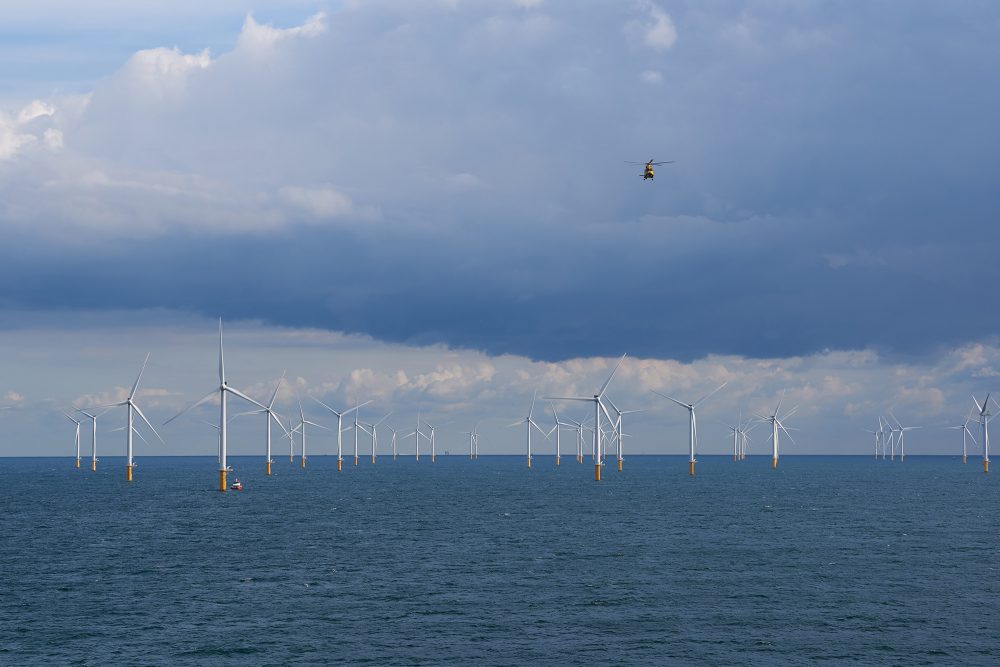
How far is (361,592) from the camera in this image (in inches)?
4045

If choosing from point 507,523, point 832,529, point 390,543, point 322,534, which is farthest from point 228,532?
point 832,529

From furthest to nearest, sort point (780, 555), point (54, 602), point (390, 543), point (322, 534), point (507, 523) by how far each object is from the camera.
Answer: point (507, 523) → point (322, 534) → point (390, 543) → point (780, 555) → point (54, 602)

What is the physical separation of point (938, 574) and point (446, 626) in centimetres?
6156

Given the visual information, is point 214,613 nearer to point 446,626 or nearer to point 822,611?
point 446,626

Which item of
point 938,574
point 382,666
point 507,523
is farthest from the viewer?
point 507,523

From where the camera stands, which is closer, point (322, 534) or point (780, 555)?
point (780, 555)

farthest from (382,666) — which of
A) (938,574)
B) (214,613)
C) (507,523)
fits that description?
(507,523)

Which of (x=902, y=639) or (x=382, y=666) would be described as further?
(x=902, y=639)

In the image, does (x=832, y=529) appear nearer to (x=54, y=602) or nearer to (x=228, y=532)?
(x=228, y=532)

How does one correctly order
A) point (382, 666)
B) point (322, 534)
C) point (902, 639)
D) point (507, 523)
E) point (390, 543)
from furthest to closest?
point (507, 523) < point (322, 534) < point (390, 543) < point (902, 639) < point (382, 666)

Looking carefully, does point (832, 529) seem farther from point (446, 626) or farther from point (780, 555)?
point (446, 626)

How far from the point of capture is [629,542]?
14488cm

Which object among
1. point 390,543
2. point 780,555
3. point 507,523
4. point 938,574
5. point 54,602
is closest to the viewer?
point 54,602

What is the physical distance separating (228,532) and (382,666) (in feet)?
312
